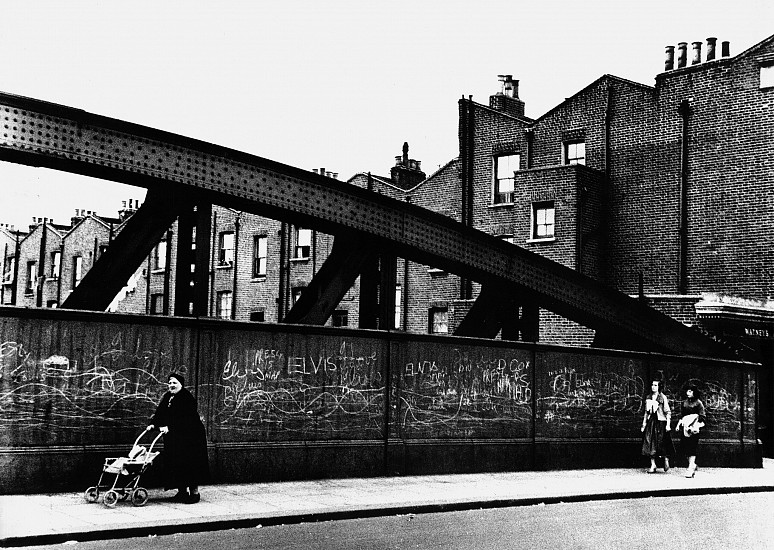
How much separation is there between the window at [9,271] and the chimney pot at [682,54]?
4047 cm

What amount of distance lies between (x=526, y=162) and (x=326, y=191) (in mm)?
21047

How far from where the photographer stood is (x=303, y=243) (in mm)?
39844

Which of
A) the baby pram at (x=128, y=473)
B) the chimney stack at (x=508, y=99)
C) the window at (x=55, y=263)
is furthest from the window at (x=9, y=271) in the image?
the baby pram at (x=128, y=473)

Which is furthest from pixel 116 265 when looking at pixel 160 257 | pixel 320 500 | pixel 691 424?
pixel 160 257

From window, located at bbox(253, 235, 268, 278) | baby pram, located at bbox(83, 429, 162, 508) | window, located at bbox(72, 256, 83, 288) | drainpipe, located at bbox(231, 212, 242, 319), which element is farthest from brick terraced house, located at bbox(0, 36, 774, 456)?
window, located at bbox(72, 256, 83, 288)

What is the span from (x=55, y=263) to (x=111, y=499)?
43.9m

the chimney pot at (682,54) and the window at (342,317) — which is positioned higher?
the chimney pot at (682,54)

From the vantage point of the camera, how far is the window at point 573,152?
32.9m

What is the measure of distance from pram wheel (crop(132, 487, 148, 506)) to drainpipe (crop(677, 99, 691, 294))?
2213 cm

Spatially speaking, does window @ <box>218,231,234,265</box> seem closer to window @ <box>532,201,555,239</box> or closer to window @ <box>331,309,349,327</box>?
window @ <box>331,309,349,327</box>

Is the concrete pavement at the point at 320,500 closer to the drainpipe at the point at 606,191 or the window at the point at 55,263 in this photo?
the drainpipe at the point at 606,191

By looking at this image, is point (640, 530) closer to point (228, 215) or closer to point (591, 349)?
point (591, 349)

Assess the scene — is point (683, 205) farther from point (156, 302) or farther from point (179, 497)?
point (156, 302)

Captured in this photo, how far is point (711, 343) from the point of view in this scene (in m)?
21.1
